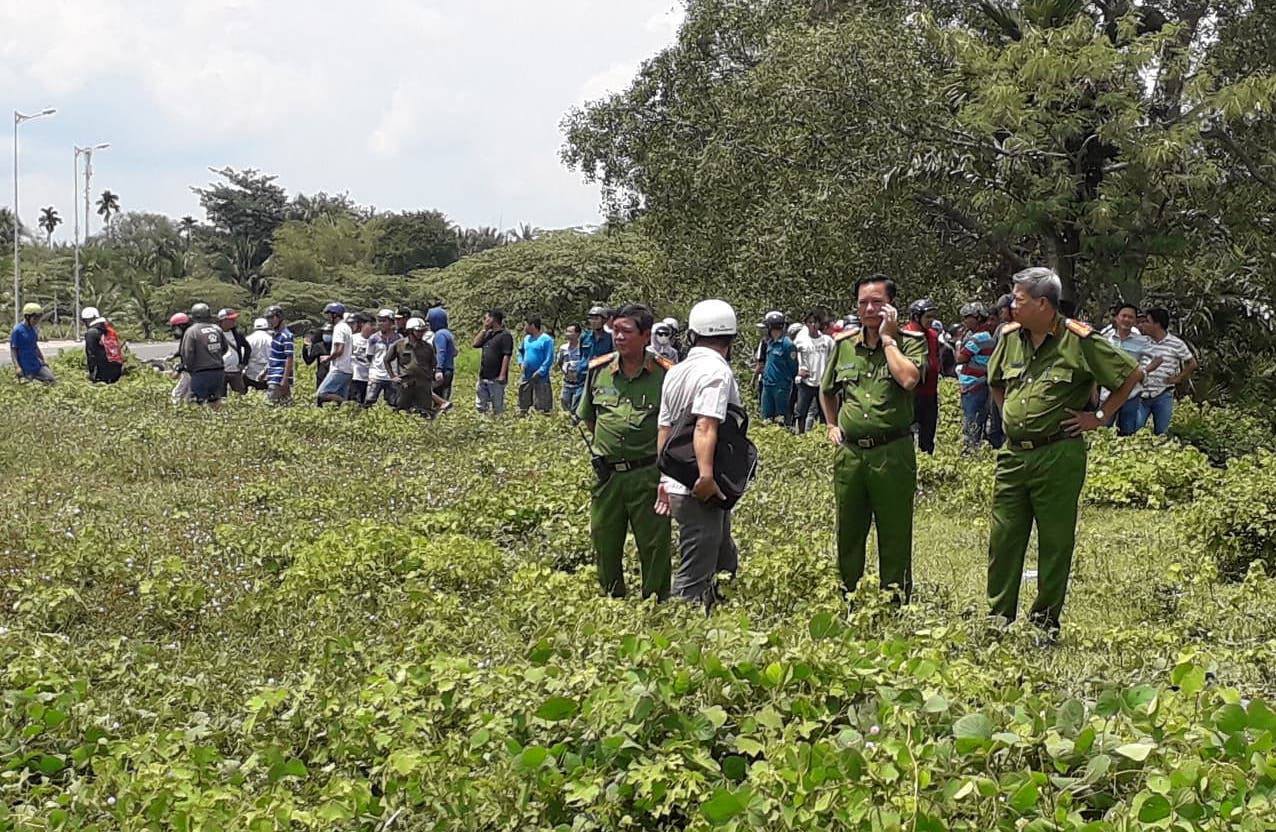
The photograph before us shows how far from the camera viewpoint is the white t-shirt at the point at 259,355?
1812 cm

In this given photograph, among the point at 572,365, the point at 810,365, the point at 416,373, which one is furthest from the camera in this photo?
the point at 572,365

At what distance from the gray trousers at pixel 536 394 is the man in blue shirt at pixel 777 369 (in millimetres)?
2807

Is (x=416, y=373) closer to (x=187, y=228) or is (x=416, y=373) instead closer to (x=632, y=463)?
(x=632, y=463)

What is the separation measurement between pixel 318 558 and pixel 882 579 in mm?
3166

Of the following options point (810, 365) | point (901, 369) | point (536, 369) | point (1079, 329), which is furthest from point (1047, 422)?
point (536, 369)

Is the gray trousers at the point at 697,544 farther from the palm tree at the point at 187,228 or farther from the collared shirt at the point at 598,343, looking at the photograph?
the palm tree at the point at 187,228

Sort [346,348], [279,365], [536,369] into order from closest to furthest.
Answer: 1. [346,348]
2. [536,369]
3. [279,365]

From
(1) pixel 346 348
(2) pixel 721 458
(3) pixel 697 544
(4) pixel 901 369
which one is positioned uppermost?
(4) pixel 901 369

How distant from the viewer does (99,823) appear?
13.3ft

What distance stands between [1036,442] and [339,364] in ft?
38.4

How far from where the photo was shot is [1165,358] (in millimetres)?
12266

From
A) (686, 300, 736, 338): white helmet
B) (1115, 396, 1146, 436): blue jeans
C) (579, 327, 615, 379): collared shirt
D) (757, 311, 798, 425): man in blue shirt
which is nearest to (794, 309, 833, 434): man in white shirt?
(757, 311, 798, 425): man in blue shirt

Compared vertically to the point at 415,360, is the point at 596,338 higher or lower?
higher

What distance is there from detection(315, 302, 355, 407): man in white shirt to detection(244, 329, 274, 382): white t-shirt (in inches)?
64.6
